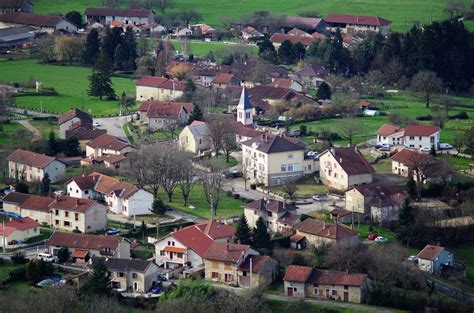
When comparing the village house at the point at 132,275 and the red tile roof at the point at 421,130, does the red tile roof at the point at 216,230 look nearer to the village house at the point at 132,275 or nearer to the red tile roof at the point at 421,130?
the village house at the point at 132,275

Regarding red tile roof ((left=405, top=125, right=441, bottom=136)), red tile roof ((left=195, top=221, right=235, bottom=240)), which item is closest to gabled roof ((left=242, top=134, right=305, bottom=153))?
red tile roof ((left=405, top=125, right=441, bottom=136))

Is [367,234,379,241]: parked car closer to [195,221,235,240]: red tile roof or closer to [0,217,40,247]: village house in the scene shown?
[195,221,235,240]: red tile roof

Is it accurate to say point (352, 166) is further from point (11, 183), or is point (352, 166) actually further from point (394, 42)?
point (394, 42)

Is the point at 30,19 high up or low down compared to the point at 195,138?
down

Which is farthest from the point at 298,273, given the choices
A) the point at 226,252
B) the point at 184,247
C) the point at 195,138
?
the point at 195,138

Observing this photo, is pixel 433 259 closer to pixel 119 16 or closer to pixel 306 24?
pixel 306 24

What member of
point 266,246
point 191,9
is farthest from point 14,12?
point 266,246
